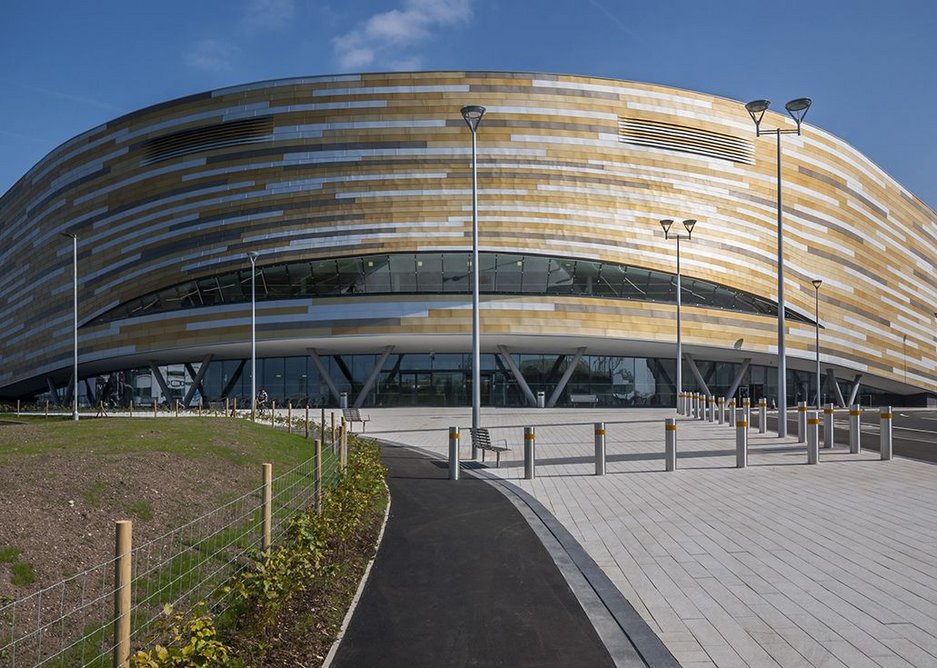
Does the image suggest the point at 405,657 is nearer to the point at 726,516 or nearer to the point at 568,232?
the point at 726,516

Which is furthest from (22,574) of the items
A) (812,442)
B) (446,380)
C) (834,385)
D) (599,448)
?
(834,385)

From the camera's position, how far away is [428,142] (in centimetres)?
4575

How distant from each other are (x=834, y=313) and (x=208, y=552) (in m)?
53.7

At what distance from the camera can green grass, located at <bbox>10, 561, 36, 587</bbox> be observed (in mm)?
6673

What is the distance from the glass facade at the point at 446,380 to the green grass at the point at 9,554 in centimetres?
4141

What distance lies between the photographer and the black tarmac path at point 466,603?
5578mm

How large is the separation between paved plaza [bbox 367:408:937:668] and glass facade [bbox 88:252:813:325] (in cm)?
2686

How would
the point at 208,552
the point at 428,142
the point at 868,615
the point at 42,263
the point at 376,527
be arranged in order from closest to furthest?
the point at 868,615
the point at 208,552
the point at 376,527
the point at 428,142
the point at 42,263

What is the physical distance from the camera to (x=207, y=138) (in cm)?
4866

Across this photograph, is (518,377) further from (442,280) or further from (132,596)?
(132,596)

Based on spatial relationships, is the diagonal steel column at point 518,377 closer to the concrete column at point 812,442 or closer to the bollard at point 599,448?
the concrete column at point 812,442

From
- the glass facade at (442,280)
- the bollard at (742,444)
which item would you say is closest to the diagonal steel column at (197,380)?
the glass facade at (442,280)

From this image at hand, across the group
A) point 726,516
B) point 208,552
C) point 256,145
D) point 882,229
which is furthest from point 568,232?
point 208,552

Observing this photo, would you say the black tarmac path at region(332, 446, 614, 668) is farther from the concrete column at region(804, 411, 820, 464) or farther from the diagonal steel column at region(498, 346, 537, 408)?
the diagonal steel column at region(498, 346, 537, 408)
